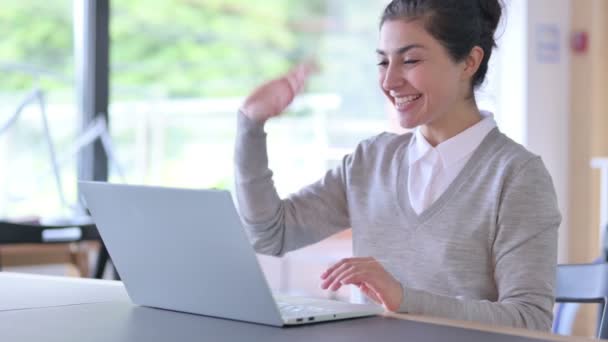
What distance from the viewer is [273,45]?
1105 centimetres

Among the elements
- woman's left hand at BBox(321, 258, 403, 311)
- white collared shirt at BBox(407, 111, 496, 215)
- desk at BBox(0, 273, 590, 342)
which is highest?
white collared shirt at BBox(407, 111, 496, 215)

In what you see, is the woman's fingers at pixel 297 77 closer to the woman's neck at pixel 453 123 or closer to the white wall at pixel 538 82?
the woman's neck at pixel 453 123

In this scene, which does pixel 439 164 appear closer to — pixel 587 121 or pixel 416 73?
pixel 416 73

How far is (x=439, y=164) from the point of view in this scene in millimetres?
1703

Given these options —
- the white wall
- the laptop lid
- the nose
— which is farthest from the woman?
the white wall

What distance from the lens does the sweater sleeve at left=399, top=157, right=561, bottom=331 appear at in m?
1.41


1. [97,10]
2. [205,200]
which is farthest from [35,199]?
[205,200]

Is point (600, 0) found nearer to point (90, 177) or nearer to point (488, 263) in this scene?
point (90, 177)

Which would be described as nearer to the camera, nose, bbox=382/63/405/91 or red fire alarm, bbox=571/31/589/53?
nose, bbox=382/63/405/91

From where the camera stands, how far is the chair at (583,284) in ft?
5.60

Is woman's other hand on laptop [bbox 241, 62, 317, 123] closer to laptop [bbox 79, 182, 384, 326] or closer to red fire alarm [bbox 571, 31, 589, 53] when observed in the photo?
laptop [bbox 79, 182, 384, 326]

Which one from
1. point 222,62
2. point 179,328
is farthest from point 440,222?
point 222,62

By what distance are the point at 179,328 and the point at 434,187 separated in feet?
2.06

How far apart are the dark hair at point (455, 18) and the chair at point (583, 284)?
0.42 metres
